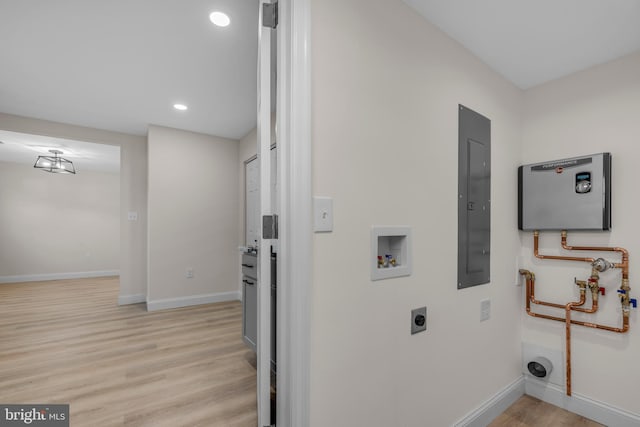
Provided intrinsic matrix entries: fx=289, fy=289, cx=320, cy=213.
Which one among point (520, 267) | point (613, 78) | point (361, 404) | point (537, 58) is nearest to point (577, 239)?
point (520, 267)

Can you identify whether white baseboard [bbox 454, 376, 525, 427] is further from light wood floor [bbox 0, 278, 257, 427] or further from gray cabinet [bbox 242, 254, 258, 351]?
gray cabinet [bbox 242, 254, 258, 351]

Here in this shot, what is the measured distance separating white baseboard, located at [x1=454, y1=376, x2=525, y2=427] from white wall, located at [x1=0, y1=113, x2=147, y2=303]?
448 cm

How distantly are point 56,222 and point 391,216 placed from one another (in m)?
8.09

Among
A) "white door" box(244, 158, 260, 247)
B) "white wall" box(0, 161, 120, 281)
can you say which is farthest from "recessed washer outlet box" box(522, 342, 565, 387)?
"white wall" box(0, 161, 120, 281)

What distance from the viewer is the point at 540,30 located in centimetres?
161

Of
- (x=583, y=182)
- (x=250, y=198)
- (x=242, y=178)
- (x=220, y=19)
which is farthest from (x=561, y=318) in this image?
(x=242, y=178)

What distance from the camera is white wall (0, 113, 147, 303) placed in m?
4.29

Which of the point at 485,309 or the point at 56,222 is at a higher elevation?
the point at 56,222

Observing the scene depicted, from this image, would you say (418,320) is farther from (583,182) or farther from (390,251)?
(583,182)

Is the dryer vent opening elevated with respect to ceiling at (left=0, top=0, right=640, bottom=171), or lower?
lower

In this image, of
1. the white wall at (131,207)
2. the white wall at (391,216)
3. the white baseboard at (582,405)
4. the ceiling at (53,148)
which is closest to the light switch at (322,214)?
the white wall at (391,216)

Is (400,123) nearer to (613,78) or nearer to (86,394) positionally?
(613,78)

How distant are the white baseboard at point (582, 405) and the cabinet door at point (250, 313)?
2096mm

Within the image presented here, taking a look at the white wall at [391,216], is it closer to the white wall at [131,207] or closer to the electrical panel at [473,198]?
the electrical panel at [473,198]
